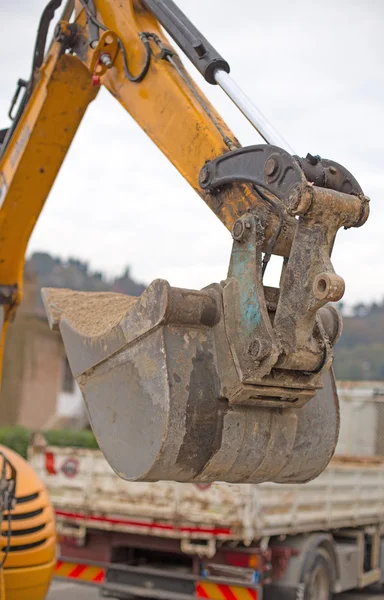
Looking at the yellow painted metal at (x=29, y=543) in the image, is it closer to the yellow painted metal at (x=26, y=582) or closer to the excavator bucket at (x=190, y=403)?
the yellow painted metal at (x=26, y=582)

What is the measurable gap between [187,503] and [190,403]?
4708 mm

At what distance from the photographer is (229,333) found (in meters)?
3.37

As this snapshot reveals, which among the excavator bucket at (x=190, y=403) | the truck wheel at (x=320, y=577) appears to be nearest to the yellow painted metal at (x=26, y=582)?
the truck wheel at (x=320, y=577)

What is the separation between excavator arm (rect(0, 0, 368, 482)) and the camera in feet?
10.7

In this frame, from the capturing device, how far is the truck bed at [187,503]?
299 inches

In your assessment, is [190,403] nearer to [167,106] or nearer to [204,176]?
[204,176]

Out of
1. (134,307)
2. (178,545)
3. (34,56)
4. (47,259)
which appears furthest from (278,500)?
(47,259)

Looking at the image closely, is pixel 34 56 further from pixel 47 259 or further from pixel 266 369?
→ pixel 47 259

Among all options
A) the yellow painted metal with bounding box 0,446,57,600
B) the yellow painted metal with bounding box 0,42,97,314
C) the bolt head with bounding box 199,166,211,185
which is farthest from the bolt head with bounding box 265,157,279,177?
the yellow painted metal with bounding box 0,446,57,600

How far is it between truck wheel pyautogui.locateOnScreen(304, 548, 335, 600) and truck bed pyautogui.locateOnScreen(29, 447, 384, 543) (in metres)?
0.28

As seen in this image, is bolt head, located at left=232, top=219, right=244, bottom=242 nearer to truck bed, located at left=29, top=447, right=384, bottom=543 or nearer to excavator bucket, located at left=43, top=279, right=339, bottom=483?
excavator bucket, located at left=43, top=279, right=339, bottom=483

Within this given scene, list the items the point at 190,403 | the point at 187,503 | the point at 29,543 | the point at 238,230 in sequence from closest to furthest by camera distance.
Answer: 1. the point at 190,403
2. the point at 238,230
3. the point at 29,543
4. the point at 187,503

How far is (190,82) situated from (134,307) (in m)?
1.20

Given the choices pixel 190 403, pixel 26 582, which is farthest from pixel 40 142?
pixel 26 582
